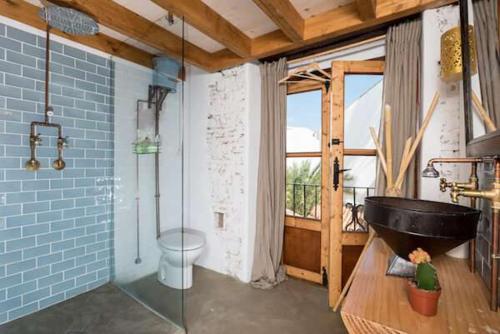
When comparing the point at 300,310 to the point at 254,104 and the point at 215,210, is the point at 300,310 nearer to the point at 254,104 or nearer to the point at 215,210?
the point at 215,210

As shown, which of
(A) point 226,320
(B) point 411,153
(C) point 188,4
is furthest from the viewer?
(A) point 226,320

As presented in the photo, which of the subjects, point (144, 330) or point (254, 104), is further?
point (254, 104)

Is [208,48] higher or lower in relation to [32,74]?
higher

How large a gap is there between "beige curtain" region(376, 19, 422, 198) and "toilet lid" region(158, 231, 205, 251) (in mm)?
1634

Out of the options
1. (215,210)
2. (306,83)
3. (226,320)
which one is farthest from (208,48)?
(226,320)

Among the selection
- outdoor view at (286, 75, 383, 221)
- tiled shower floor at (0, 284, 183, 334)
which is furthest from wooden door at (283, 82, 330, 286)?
tiled shower floor at (0, 284, 183, 334)

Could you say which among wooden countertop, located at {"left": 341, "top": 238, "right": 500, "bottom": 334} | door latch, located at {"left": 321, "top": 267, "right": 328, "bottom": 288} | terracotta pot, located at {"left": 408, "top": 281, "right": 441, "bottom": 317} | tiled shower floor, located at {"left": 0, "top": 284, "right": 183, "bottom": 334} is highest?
terracotta pot, located at {"left": 408, "top": 281, "right": 441, "bottom": 317}

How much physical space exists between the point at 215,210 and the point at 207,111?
1.10m

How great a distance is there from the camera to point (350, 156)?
2.13 metres

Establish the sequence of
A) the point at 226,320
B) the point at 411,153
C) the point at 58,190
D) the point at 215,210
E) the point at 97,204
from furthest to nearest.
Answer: the point at 215,210
the point at 97,204
the point at 58,190
the point at 226,320
the point at 411,153

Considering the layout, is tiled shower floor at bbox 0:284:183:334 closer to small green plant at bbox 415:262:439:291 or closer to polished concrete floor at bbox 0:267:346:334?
polished concrete floor at bbox 0:267:346:334

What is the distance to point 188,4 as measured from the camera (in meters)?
1.73

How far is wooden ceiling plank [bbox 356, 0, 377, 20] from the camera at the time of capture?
1.63 m

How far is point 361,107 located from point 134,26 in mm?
1953
